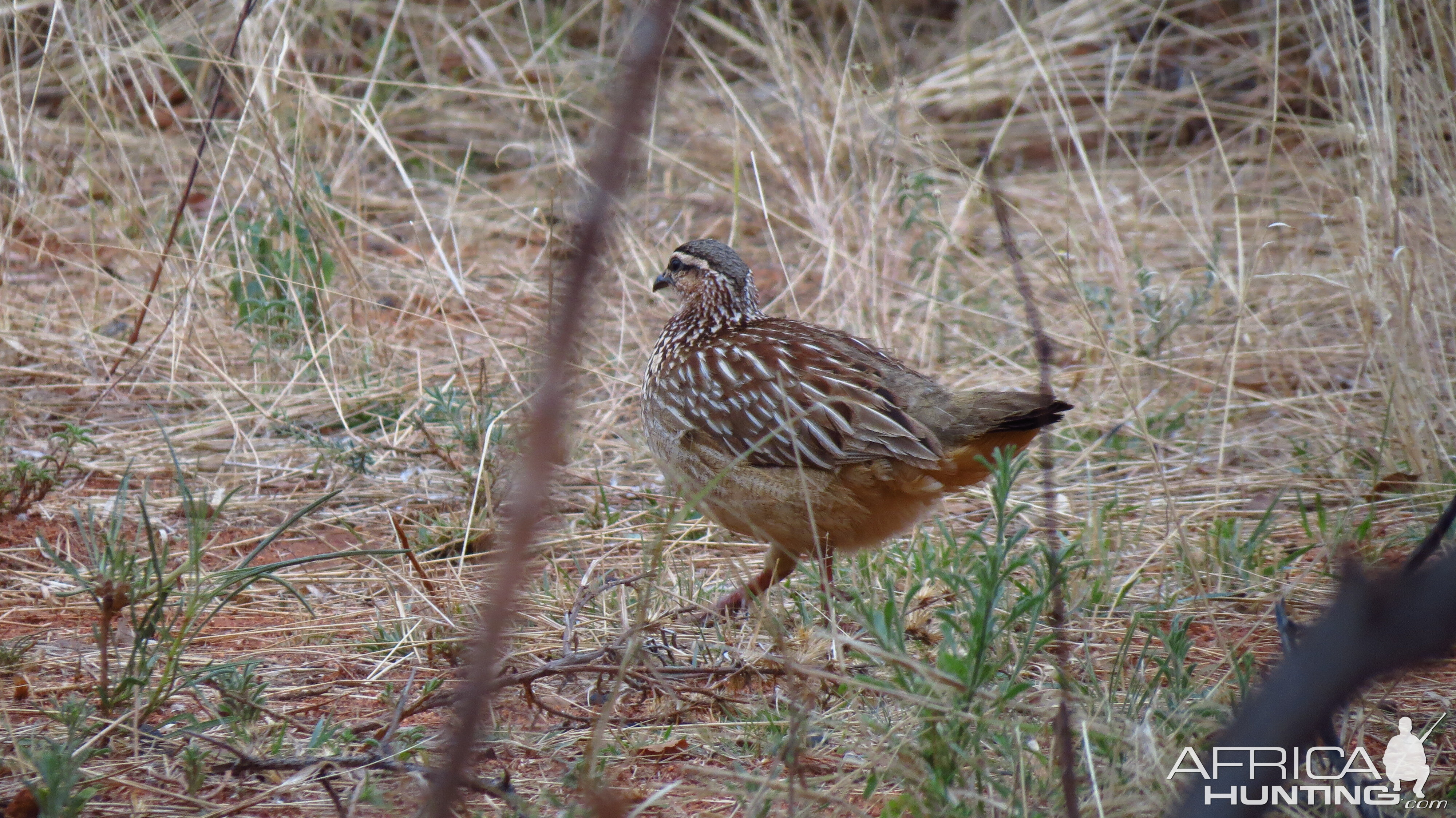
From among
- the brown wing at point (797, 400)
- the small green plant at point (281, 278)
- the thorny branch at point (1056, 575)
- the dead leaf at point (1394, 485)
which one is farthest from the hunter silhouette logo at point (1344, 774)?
the small green plant at point (281, 278)

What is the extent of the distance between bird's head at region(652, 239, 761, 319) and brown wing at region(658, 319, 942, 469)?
375 mm

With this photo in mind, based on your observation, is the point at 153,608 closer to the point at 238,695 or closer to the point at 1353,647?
the point at 238,695

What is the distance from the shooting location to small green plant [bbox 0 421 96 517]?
4.12m

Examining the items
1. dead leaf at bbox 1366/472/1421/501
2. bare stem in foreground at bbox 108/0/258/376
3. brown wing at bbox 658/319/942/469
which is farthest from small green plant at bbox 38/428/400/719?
dead leaf at bbox 1366/472/1421/501

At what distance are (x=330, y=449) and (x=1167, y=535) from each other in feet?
10.5

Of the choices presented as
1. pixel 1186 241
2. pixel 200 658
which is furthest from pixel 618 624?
pixel 1186 241

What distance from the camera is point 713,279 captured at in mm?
4656

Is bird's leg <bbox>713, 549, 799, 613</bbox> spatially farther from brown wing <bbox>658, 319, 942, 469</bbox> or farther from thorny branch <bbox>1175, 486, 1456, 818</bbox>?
thorny branch <bbox>1175, 486, 1456, 818</bbox>

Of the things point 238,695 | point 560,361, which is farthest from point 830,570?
point 560,361

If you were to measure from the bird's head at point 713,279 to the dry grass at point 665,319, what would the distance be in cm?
63

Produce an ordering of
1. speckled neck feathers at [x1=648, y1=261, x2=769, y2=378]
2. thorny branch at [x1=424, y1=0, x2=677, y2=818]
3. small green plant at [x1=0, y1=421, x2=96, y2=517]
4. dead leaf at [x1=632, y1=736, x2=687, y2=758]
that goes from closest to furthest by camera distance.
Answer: thorny branch at [x1=424, y1=0, x2=677, y2=818] < dead leaf at [x1=632, y1=736, x2=687, y2=758] < small green plant at [x1=0, y1=421, x2=96, y2=517] < speckled neck feathers at [x1=648, y1=261, x2=769, y2=378]

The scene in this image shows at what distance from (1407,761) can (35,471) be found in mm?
4412

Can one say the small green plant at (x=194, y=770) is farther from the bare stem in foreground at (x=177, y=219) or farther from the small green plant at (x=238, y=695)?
the bare stem in foreground at (x=177, y=219)

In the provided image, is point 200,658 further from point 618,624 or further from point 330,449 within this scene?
point 330,449
